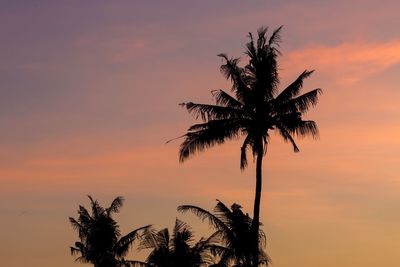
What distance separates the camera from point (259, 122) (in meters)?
42.2

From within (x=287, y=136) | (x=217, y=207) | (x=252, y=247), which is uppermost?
(x=287, y=136)

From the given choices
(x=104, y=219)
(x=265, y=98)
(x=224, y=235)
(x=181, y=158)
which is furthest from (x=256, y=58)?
(x=104, y=219)

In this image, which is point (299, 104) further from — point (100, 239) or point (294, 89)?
point (100, 239)

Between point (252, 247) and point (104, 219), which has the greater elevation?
point (104, 219)

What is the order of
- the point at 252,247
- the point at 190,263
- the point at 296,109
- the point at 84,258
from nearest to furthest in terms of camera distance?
the point at 252,247 < the point at 296,109 < the point at 190,263 < the point at 84,258

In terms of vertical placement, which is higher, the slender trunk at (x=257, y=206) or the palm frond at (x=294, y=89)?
the palm frond at (x=294, y=89)

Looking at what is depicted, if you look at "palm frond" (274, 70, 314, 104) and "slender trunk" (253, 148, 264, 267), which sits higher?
"palm frond" (274, 70, 314, 104)

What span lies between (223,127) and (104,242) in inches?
857

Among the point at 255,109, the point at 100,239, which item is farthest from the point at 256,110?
the point at 100,239

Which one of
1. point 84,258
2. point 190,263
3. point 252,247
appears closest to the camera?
point 252,247

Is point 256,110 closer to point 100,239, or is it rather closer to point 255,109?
point 255,109

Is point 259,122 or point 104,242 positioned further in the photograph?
point 104,242

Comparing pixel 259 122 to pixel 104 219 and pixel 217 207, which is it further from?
pixel 104 219

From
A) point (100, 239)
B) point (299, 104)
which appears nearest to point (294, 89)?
point (299, 104)
